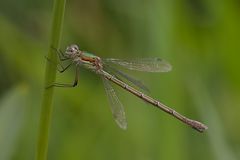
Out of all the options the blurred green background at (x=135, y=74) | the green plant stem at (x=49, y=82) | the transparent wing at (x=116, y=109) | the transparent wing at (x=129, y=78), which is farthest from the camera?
the transparent wing at (x=129, y=78)

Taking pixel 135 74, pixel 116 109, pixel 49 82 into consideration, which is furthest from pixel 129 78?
pixel 49 82

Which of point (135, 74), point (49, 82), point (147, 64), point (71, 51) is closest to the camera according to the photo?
point (49, 82)

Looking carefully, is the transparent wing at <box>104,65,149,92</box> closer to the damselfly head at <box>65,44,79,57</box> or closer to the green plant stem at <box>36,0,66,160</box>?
the damselfly head at <box>65,44,79,57</box>

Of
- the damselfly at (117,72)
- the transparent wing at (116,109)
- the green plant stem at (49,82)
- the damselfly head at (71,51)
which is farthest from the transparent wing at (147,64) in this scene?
the green plant stem at (49,82)

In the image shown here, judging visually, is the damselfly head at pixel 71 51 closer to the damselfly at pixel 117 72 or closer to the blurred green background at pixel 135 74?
the damselfly at pixel 117 72

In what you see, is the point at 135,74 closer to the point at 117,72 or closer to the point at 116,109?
the point at 117,72
